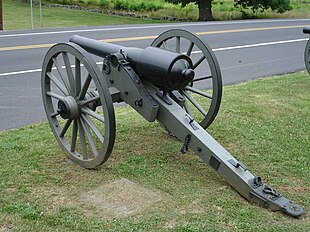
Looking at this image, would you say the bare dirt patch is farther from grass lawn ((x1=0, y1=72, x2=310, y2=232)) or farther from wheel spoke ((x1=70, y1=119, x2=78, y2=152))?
wheel spoke ((x1=70, y1=119, x2=78, y2=152))

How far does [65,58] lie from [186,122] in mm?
1324

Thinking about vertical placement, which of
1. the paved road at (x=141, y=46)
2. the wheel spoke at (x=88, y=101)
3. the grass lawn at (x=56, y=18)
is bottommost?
the grass lawn at (x=56, y=18)

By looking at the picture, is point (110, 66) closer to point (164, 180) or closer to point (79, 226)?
point (164, 180)

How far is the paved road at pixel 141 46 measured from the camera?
8289mm

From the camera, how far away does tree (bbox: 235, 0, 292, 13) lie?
2947 cm

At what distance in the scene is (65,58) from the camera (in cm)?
518

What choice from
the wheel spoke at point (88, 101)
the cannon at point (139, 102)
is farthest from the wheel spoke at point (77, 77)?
the wheel spoke at point (88, 101)

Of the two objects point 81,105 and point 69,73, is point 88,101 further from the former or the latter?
point 69,73

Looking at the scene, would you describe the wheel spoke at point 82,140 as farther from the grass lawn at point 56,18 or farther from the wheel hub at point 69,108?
the grass lawn at point 56,18

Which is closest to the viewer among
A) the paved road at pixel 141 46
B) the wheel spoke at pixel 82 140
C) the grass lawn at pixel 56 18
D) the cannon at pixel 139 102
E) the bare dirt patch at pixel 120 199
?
the bare dirt patch at pixel 120 199

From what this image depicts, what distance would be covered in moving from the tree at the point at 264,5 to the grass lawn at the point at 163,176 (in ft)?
75.4

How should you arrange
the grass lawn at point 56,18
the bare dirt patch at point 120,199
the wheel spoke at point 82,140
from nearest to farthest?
the bare dirt patch at point 120,199 < the wheel spoke at point 82,140 < the grass lawn at point 56,18

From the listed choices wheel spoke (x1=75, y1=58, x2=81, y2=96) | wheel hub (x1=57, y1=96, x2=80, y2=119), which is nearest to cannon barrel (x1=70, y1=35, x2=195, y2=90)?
wheel spoke (x1=75, y1=58, x2=81, y2=96)

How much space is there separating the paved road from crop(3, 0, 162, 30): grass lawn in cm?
434
